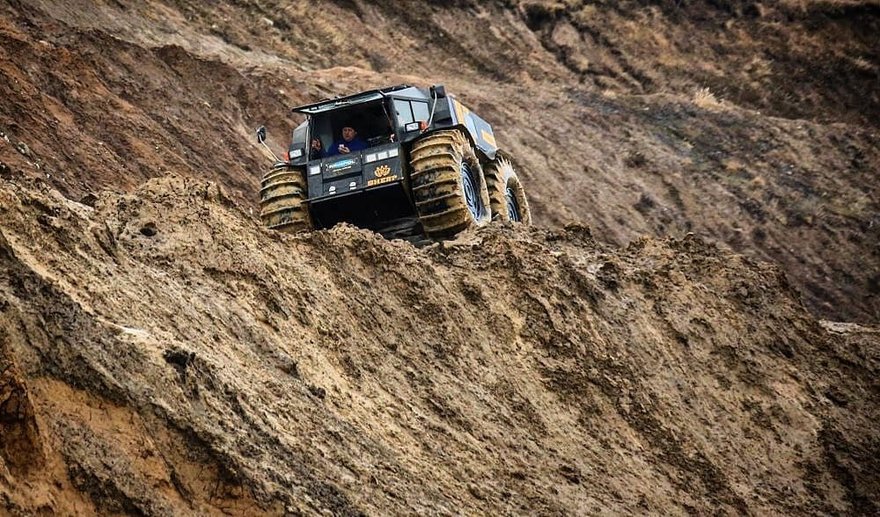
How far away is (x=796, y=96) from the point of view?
112 feet

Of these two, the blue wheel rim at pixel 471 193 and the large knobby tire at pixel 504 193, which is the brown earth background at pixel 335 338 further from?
the large knobby tire at pixel 504 193

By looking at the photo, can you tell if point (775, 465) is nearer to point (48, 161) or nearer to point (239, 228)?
point (239, 228)

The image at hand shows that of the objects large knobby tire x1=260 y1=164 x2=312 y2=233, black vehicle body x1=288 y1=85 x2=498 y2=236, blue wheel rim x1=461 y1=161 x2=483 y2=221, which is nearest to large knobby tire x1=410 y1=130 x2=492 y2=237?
blue wheel rim x1=461 y1=161 x2=483 y2=221

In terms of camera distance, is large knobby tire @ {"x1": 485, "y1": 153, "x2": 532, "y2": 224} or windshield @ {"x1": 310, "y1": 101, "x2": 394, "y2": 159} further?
large knobby tire @ {"x1": 485, "y1": 153, "x2": 532, "y2": 224}

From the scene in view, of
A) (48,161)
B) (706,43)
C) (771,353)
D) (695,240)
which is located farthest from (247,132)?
(706,43)

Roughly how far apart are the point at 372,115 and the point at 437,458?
24.1 ft

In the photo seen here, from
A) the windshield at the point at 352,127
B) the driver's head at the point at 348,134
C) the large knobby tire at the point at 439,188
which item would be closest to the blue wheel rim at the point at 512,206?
the windshield at the point at 352,127

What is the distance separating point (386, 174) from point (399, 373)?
4787 millimetres

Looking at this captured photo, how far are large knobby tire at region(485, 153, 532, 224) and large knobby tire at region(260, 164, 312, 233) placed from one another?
95.1 inches

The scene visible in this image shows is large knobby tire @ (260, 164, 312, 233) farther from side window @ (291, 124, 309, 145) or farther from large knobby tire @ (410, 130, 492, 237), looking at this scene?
large knobby tire @ (410, 130, 492, 237)

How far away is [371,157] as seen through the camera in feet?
44.3

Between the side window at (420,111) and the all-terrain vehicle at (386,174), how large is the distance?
19mm

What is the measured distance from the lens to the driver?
46.9 feet

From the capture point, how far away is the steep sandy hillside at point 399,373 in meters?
5.73
